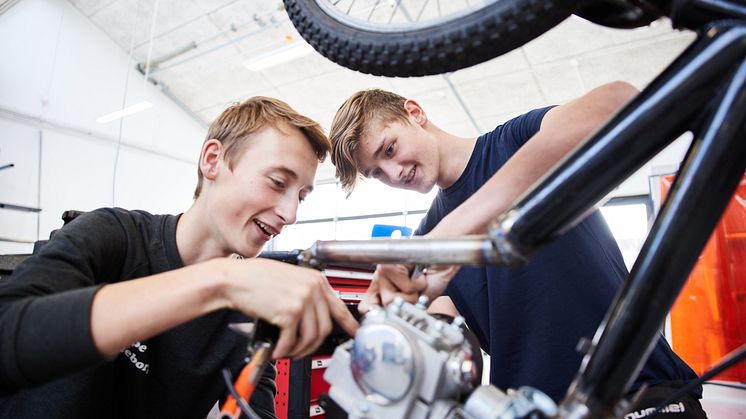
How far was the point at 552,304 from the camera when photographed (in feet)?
2.87

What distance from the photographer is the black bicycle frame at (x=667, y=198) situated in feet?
1.11

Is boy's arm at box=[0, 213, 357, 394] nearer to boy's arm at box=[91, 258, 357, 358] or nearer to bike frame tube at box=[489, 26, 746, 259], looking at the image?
boy's arm at box=[91, 258, 357, 358]

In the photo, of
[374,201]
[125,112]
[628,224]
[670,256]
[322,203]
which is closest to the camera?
[670,256]

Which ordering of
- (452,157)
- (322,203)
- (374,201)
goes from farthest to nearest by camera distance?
(322,203) → (374,201) → (452,157)

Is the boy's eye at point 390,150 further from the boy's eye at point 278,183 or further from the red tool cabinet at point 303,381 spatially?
the red tool cabinet at point 303,381

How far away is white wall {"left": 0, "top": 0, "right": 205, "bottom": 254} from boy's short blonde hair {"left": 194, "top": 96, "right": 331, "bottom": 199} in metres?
4.41

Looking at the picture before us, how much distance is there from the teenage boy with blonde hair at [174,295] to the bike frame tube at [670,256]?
0.87ft

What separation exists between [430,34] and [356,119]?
2.14ft

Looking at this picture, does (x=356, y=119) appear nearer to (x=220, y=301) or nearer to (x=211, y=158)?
(x=211, y=158)

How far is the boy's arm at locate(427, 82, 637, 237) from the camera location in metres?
0.57

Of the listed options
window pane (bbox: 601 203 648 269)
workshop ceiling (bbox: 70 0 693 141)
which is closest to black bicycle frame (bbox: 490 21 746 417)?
workshop ceiling (bbox: 70 0 693 141)

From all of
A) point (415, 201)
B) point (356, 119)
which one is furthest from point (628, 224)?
point (356, 119)

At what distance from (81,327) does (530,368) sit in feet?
2.57

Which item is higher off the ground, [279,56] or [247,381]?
[279,56]
